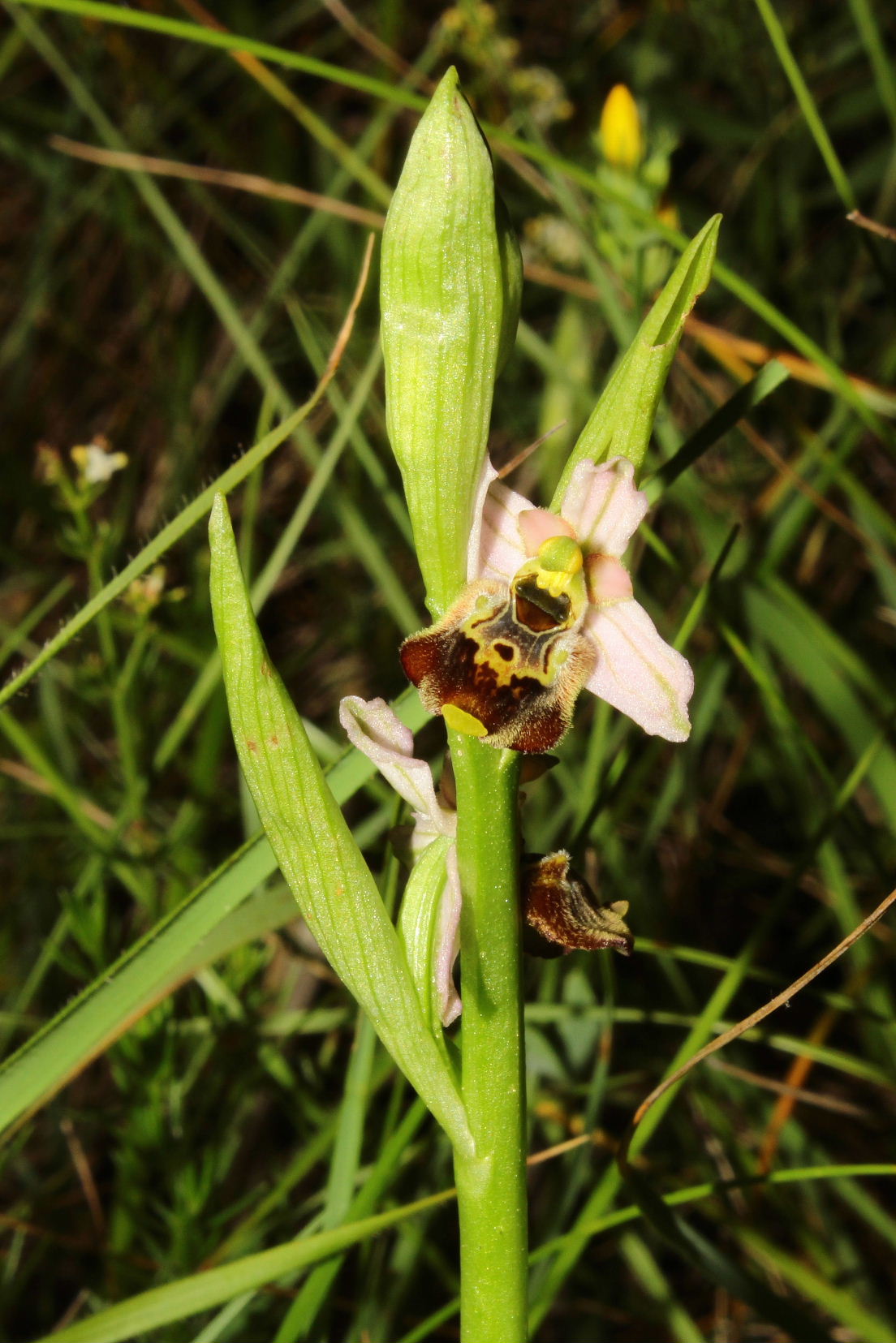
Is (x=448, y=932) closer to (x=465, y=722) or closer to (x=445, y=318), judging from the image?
(x=465, y=722)

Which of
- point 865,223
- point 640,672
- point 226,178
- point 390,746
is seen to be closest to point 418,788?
point 390,746

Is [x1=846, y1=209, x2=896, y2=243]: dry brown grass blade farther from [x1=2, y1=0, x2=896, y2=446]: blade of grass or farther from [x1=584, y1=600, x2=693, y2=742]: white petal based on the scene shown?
[x1=584, y1=600, x2=693, y2=742]: white petal

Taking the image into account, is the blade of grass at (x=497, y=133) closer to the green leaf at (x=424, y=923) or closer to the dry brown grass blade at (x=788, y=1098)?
the green leaf at (x=424, y=923)

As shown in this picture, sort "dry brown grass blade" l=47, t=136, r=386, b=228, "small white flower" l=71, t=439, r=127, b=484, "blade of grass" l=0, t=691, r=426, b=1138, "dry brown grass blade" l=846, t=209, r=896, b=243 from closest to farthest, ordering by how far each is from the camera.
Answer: "blade of grass" l=0, t=691, r=426, b=1138, "dry brown grass blade" l=846, t=209, r=896, b=243, "small white flower" l=71, t=439, r=127, b=484, "dry brown grass blade" l=47, t=136, r=386, b=228

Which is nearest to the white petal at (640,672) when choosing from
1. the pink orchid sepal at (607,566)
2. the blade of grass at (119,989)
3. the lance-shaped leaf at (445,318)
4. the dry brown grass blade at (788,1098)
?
the pink orchid sepal at (607,566)

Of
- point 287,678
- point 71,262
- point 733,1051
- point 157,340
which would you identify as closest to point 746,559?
point 733,1051

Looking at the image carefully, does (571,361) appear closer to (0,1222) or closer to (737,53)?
(737,53)

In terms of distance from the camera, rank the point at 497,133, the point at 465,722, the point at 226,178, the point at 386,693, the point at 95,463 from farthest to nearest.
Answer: the point at 386,693 < the point at 226,178 < the point at 95,463 < the point at 497,133 < the point at 465,722

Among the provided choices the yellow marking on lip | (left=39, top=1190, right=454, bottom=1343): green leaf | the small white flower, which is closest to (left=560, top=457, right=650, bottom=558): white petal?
the yellow marking on lip
